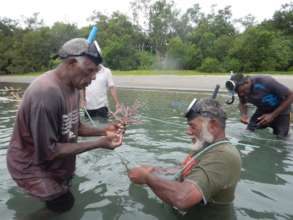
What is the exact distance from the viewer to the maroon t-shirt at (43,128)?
3160 millimetres

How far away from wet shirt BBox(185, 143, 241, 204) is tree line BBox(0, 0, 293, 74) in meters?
35.6

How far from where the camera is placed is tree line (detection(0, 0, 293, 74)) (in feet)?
123

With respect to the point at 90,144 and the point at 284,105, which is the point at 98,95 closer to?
the point at 284,105

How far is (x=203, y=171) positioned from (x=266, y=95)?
185 inches

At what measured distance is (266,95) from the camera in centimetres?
727

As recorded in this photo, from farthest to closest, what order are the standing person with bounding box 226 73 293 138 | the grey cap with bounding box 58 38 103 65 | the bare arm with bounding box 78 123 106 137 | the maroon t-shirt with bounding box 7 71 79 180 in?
1. the standing person with bounding box 226 73 293 138
2. the bare arm with bounding box 78 123 106 137
3. the grey cap with bounding box 58 38 103 65
4. the maroon t-shirt with bounding box 7 71 79 180

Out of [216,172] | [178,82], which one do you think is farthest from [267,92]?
[178,82]

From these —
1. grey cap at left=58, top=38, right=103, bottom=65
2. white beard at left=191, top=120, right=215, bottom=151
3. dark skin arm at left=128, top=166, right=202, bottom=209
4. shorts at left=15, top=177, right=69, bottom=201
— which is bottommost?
shorts at left=15, top=177, right=69, bottom=201

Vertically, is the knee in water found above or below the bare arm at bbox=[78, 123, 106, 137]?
below

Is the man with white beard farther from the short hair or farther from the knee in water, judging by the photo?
the knee in water

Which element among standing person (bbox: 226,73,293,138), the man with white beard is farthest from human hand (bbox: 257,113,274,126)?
the man with white beard

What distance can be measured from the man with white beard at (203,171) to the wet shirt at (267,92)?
13.4 feet

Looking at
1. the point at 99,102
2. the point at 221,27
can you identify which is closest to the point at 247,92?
the point at 99,102

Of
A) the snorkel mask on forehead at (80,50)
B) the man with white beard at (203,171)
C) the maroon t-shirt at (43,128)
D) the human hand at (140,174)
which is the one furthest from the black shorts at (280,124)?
the snorkel mask on forehead at (80,50)
